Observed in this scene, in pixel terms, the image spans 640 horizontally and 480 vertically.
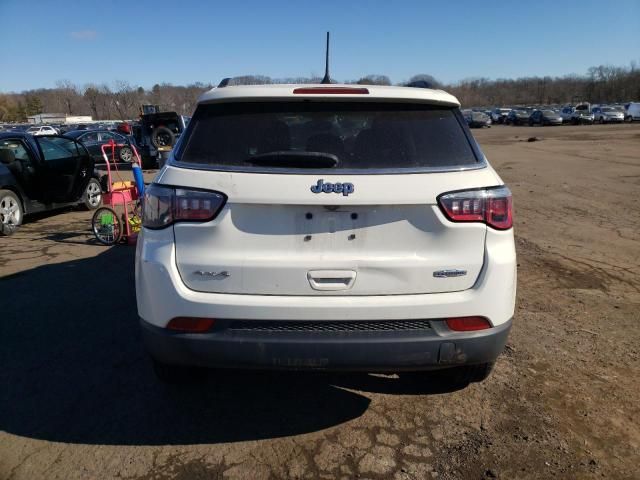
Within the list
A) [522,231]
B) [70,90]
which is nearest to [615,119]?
[522,231]

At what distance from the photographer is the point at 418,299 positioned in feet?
7.73

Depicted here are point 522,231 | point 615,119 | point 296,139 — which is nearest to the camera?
point 296,139

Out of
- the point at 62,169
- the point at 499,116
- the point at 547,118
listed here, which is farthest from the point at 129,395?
the point at 499,116

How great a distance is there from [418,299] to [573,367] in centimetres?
183

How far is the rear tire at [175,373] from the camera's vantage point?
2.93 meters

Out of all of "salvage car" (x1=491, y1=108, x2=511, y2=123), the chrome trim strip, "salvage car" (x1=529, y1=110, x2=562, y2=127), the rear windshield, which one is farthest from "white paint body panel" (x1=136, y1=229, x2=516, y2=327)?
"salvage car" (x1=491, y1=108, x2=511, y2=123)

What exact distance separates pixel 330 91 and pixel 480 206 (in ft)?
3.14

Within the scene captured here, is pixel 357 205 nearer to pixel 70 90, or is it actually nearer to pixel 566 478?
pixel 566 478

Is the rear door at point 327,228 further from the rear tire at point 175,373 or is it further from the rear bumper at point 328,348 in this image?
the rear tire at point 175,373

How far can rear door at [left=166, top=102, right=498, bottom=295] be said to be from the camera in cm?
231

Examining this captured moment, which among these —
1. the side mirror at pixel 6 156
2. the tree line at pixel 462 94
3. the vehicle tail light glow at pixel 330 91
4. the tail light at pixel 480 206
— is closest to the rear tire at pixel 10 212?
the side mirror at pixel 6 156

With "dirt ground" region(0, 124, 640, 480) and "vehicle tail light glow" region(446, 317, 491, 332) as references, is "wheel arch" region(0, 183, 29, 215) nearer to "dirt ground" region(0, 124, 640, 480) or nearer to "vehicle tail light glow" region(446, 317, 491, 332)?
"dirt ground" region(0, 124, 640, 480)

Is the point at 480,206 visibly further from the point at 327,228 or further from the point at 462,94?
the point at 462,94

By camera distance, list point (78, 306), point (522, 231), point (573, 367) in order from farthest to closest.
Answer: point (522, 231) < point (78, 306) < point (573, 367)
